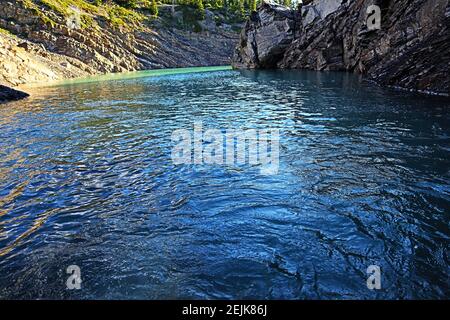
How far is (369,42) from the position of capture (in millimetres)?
40562

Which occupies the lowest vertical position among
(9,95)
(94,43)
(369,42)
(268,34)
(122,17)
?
(9,95)

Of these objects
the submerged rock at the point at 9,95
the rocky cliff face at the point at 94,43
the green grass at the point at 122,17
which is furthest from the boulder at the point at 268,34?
the submerged rock at the point at 9,95

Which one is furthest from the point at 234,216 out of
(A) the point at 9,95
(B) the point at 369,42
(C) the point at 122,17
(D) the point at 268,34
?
(C) the point at 122,17

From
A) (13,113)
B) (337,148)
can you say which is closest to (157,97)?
(13,113)

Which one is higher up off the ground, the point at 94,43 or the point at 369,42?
the point at 94,43

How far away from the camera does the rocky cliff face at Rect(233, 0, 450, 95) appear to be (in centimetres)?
2427

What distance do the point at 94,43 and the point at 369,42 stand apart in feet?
223

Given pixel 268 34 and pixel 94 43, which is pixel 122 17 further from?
pixel 268 34

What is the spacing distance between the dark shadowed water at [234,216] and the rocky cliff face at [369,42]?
9749mm

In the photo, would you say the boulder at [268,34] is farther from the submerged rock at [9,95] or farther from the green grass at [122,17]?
the submerged rock at [9,95]

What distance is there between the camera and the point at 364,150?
12719 millimetres

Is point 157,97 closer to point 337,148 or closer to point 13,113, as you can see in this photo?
point 13,113

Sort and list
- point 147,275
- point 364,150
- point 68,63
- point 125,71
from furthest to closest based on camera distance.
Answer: point 125,71, point 68,63, point 364,150, point 147,275
